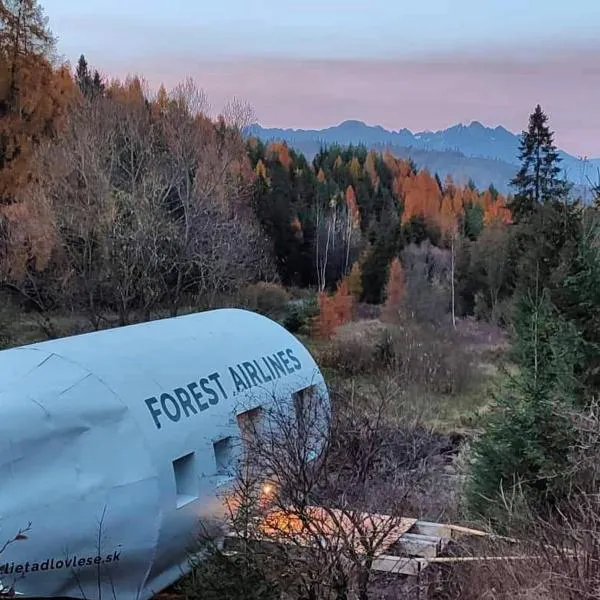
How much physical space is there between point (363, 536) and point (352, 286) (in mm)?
31698

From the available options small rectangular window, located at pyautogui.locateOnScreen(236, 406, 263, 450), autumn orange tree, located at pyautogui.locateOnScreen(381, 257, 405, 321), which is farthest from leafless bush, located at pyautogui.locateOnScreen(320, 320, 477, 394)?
small rectangular window, located at pyautogui.locateOnScreen(236, 406, 263, 450)

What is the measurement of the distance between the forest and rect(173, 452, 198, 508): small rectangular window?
2.71 feet

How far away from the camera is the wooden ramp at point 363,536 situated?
8133 mm

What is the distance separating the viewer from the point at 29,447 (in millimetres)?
8109

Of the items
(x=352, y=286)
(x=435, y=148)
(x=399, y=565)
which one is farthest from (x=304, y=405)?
(x=435, y=148)

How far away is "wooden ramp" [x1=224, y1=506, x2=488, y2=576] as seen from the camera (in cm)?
813

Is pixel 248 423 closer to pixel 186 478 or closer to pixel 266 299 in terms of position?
pixel 186 478

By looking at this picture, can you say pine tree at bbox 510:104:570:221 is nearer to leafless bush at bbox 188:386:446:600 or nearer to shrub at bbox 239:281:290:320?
shrub at bbox 239:281:290:320

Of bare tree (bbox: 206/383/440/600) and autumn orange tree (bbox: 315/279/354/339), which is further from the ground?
bare tree (bbox: 206/383/440/600)

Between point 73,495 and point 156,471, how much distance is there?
880 mm

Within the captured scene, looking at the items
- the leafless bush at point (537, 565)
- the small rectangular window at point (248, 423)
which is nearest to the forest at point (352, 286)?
the leafless bush at point (537, 565)

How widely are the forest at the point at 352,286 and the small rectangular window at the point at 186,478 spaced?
2.71 ft

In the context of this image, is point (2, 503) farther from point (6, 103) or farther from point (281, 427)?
point (6, 103)

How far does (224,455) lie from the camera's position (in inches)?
395
